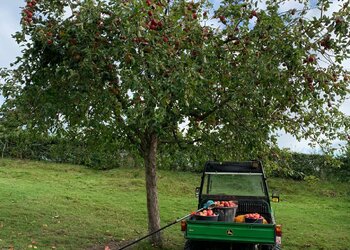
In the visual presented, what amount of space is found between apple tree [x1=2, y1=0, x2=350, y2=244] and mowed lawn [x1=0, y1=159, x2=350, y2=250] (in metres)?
2.43

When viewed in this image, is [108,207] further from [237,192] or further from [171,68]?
[171,68]

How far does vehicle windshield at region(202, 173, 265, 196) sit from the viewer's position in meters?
8.05

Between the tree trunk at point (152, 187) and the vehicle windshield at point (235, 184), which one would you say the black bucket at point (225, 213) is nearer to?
the vehicle windshield at point (235, 184)

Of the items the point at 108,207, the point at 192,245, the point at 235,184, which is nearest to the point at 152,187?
the point at 235,184

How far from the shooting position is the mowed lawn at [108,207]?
8883mm

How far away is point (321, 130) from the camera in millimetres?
8688

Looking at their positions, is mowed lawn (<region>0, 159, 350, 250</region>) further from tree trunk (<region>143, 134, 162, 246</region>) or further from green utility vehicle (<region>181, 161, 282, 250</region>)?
green utility vehicle (<region>181, 161, 282, 250</region>)

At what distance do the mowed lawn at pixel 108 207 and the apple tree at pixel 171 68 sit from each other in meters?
2.43

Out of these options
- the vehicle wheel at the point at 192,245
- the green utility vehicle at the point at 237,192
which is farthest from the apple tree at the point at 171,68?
the vehicle wheel at the point at 192,245

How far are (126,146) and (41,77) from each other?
9.02 feet

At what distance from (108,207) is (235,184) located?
523 cm

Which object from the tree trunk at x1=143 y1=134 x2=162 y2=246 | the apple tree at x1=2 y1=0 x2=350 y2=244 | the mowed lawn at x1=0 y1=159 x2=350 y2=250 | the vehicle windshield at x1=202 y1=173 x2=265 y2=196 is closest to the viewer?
the apple tree at x1=2 y1=0 x2=350 y2=244

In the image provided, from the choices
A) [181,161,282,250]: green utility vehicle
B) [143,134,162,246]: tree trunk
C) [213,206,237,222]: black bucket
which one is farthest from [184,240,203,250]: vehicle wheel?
[143,134,162,246]: tree trunk

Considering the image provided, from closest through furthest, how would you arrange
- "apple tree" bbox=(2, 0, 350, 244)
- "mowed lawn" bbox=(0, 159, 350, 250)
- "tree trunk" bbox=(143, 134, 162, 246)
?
"apple tree" bbox=(2, 0, 350, 244), "tree trunk" bbox=(143, 134, 162, 246), "mowed lawn" bbox=(0, 159, 350, 250)
